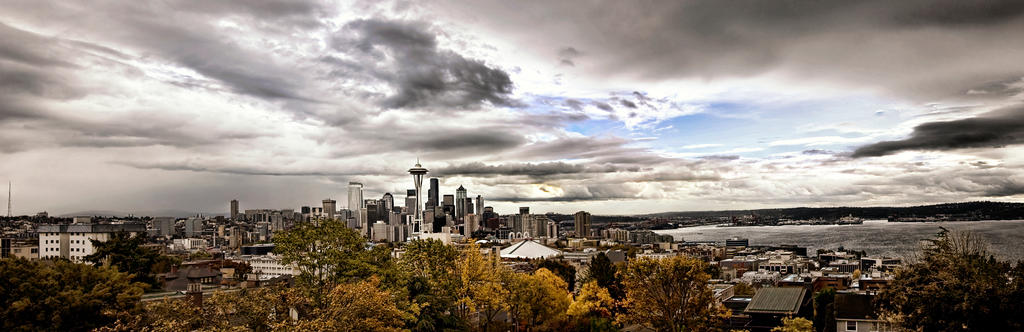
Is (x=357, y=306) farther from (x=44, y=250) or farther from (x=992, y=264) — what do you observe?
(x=44, y=250)

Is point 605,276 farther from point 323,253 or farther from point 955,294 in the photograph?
point 955,294

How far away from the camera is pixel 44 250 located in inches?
2842

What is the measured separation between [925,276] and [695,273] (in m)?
9.08

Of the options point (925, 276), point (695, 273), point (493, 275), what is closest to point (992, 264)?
point (925, 276)

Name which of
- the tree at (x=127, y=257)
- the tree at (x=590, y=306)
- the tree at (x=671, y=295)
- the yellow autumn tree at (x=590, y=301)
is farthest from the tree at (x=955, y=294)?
the tree at (x=127, y=257)

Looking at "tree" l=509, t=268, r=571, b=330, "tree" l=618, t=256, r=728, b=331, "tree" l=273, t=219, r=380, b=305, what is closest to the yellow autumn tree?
"tree" l=509, t=268, r=571, b=330

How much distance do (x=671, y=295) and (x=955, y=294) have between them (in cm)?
1137

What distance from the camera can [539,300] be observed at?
1423 inches

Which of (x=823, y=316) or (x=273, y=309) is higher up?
(x=273, y=309)

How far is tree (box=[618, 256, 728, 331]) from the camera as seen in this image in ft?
89.9

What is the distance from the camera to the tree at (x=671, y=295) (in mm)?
27406

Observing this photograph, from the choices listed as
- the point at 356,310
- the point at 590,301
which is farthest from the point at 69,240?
the point at 356,310

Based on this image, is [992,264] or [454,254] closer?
[992,264]

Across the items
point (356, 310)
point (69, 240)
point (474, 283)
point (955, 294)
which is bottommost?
point (474, 283)
